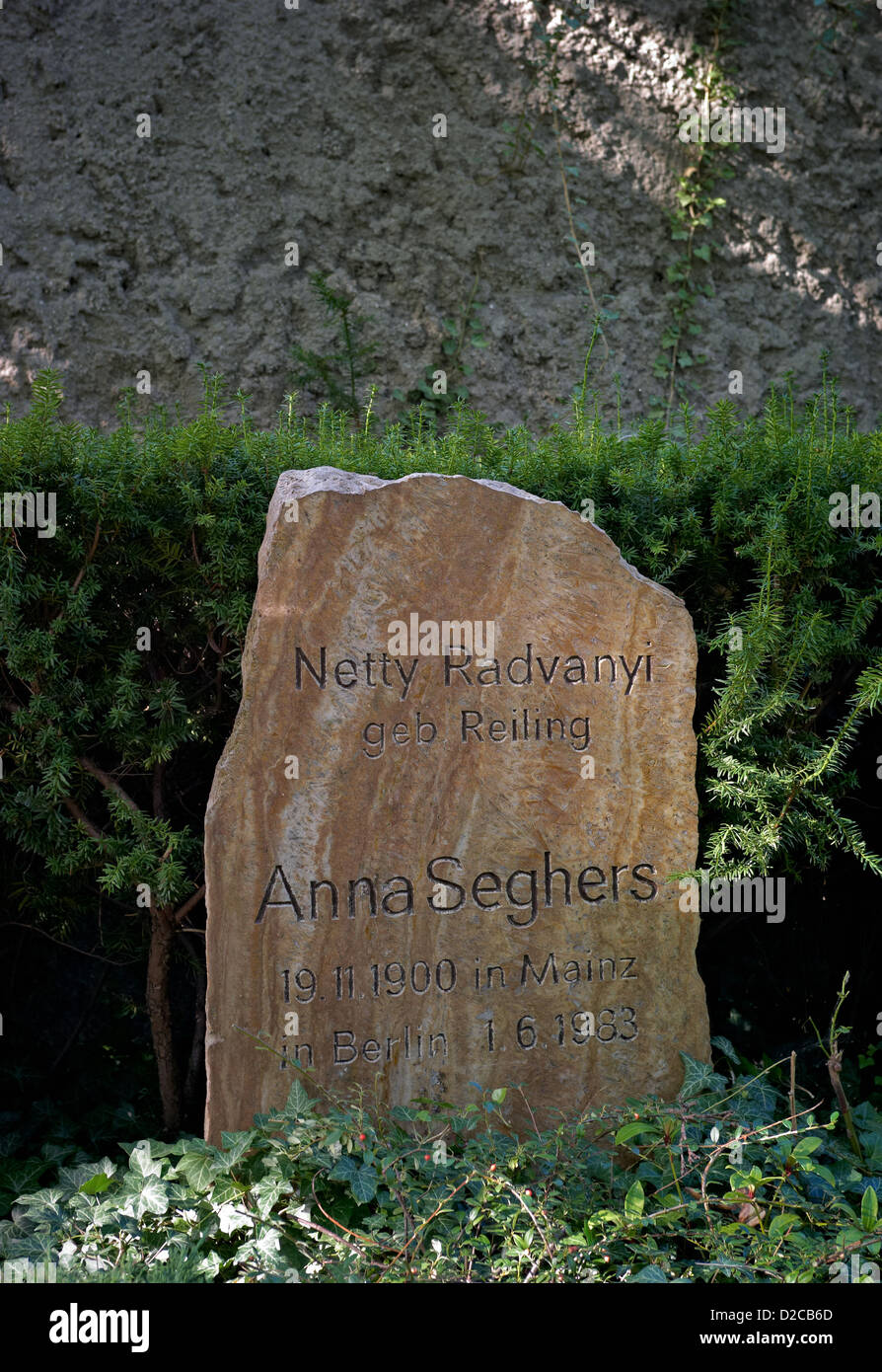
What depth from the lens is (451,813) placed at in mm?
2676

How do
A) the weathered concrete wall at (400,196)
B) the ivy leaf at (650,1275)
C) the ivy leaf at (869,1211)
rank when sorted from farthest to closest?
the weathered concrete wall at (400,196) → the ivy leaf at (869,1211) → the ivy leaf at (650,1275)

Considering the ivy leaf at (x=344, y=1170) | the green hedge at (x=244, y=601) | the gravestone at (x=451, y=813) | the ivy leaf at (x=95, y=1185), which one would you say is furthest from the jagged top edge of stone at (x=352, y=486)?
the ivy leaf at (x=95, y=1185)

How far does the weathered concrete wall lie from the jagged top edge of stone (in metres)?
2.55

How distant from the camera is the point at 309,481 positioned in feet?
8.50

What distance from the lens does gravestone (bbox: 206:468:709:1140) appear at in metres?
2.57

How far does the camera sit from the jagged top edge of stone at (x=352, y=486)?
8.43 feet

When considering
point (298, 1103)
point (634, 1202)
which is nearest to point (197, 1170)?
point (298, 1103)

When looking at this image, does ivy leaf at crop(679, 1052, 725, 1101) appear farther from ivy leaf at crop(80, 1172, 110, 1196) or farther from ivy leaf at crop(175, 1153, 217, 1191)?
ivy leaf at crop(80, 1172, 110, 1196)

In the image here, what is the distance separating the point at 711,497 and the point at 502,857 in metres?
1.10

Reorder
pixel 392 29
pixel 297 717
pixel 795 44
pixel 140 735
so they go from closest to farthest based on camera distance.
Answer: pixel 297 717 < pixel 140 735 < pixel 392 29 < pixel 795 44

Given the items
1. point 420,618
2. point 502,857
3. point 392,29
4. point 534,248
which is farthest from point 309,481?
point 392,29

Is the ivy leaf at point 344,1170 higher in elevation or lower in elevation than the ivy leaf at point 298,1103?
lower

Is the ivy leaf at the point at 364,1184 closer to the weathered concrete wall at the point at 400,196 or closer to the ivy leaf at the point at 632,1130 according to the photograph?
the ivy leaf at the point at 632,1130

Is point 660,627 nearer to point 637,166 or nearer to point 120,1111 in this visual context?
point 120,1111
